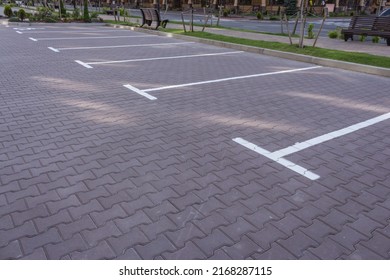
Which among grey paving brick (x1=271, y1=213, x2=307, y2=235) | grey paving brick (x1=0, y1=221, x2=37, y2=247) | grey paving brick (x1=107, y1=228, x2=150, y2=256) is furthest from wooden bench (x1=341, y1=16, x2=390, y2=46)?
grey paving brick (x1=0, y1=221, x2=37, y2=247)

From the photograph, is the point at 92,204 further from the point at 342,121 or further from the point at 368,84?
the point at 368,84

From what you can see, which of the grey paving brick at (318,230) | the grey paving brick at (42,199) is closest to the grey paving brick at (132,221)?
the grey paving brick at (42,199)

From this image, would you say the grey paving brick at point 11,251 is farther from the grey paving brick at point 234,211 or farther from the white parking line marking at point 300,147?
the white parking line marking at point 300,147

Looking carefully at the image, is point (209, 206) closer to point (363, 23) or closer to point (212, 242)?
point (212, 242)

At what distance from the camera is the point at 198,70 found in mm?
8898

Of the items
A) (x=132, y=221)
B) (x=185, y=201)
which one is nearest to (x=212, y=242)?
(x=185, y=201)

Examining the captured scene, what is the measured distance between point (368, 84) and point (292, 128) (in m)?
4.00

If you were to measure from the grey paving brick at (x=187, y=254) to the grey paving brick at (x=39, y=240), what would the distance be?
91 cm

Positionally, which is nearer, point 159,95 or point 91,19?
point 159,95

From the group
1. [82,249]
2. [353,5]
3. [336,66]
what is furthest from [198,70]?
[353,5]

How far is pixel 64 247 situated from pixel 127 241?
1.58 feet

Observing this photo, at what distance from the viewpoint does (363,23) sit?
14180 millimetres

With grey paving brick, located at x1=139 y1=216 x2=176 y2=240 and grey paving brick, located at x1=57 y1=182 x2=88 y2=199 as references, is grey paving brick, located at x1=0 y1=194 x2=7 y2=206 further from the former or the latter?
grey paving brick, located at x1=139 y1=216 x2=176 y2=240

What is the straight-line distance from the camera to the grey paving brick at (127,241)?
2561 mm
